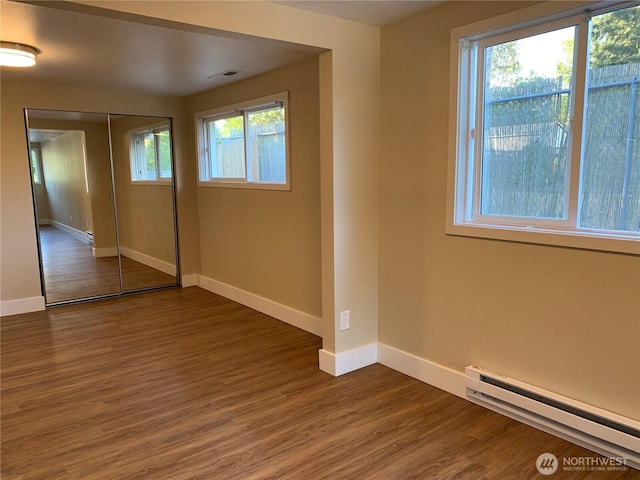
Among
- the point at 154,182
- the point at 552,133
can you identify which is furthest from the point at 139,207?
the point at 552,133

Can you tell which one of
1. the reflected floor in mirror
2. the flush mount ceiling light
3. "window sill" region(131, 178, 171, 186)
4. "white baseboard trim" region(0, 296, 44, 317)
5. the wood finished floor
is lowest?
the wood finished floor

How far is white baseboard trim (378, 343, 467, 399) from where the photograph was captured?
9.26 ft

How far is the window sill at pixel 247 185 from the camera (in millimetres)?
4145

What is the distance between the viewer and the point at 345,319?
3162 millimetres

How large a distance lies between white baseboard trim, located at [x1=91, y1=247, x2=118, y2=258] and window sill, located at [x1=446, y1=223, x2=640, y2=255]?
164 inches

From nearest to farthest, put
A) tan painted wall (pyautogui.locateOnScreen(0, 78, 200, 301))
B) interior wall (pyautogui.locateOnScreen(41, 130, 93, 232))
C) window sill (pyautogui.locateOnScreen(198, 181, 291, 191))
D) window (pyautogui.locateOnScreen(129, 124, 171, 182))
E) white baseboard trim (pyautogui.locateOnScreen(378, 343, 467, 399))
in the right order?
white baseboard trim (pyautogui.locateOnScreen(378, 343, 467, 399)), window sill (pyautogui.locateOnScreen(198, 181, 291, 191)), tan painted wall (pyautogui.locateOnScreen(0, 78, 200, 301)), interior wall (pyautogui.locateOnScreen(41, 130, 93, 232)), window (pyautogui.locateOnScreen(129, 124, 171, 182))

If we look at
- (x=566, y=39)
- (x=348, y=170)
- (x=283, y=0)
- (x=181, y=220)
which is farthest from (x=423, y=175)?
(x=181, y=220)

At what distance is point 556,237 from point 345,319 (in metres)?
1.48

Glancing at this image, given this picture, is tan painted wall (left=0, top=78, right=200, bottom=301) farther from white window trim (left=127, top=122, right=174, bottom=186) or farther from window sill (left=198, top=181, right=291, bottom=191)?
window sill (left=198, top=181, right=291, bottom=191)

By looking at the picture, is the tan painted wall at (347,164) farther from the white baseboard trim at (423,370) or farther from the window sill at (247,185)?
the window sill at (247,185)

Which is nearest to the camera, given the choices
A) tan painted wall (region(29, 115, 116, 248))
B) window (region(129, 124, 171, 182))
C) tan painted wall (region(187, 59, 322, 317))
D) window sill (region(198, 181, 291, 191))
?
tan painted wall (region(187, 59, 322, 317))

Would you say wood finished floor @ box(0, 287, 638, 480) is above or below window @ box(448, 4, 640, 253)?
below

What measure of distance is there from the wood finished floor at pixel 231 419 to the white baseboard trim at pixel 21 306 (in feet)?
2.85

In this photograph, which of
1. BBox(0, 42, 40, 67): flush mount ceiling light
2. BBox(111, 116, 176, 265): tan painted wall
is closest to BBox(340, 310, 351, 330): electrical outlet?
BBox(0, 42, 40, 67): flush mount ceiling light
